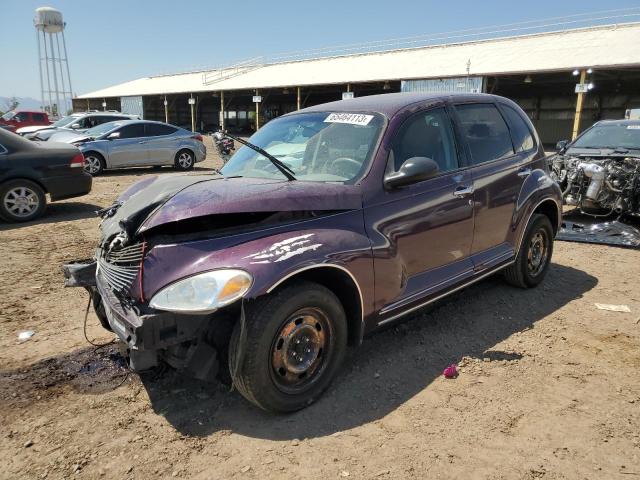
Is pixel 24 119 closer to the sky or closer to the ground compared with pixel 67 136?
closer to the sky

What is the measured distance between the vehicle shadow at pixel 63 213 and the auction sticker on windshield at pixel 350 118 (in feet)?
20.9

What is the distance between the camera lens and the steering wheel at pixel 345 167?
3307 millimetres

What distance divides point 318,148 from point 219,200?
1097 mm

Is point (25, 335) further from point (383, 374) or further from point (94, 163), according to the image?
point (94, 163)

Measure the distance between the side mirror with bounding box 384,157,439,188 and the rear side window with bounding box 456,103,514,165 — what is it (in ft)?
3.27

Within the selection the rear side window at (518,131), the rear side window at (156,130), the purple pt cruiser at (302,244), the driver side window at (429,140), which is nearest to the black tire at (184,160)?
the rear side window at (156,130)

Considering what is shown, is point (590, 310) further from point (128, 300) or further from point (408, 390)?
point (128, 300)

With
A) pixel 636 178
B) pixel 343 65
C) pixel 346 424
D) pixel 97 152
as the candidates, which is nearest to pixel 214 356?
pixel 346 424

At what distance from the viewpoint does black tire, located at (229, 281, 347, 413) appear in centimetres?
262

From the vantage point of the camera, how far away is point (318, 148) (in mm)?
3613

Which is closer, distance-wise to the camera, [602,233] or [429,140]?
[429,140]

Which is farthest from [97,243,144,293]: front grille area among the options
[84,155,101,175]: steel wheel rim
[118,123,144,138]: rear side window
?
[118,123,144,138]: rear side window

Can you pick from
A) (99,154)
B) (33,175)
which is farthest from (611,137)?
(99,154)

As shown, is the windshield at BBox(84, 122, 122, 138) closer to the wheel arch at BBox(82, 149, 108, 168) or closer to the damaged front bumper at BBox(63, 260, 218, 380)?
the wheel arch at BBox(82, 149, 108, 168)
